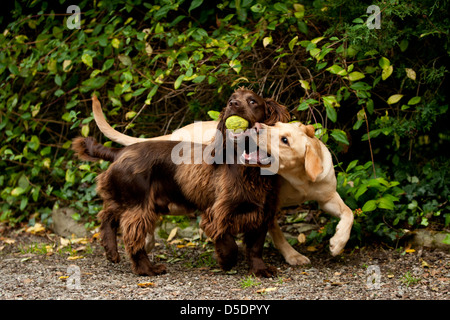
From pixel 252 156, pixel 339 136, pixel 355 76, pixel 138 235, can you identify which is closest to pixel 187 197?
pixel 138 235

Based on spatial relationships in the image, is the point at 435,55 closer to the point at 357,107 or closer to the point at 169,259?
the point at 357,107

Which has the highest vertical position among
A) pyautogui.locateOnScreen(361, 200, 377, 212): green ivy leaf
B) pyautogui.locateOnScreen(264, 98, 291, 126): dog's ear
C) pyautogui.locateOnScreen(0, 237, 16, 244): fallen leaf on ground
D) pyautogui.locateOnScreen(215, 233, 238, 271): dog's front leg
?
pyautogui.locateOnScreen(264, 98, 291, 126): dog's ear

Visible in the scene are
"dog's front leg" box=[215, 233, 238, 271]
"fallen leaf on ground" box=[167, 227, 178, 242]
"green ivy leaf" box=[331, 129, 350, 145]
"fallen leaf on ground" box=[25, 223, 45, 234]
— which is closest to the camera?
"dog's front leg" box=[215, 233, 238, 271]

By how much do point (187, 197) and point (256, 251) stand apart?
0.60 metres

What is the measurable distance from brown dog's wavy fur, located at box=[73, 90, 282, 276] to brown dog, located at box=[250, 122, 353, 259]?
0.50ft

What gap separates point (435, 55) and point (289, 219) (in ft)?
6.03

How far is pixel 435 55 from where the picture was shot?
416 cm

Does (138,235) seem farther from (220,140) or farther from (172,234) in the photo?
(172,234)

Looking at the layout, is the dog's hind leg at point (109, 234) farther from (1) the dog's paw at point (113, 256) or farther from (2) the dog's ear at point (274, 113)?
(2) the dog's ear at point (274, 113)

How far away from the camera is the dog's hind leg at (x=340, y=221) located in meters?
3.38

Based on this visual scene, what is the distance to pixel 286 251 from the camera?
3760mm

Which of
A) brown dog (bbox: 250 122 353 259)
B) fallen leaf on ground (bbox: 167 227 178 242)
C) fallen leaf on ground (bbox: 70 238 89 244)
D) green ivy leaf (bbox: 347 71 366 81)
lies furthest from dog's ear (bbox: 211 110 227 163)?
fallen leaf on ground (bbox: 70 238 89 244)

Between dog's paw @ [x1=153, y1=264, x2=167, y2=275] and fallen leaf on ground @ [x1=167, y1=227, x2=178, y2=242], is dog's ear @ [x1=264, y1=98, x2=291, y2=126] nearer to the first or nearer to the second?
dog's paw @ [x1=153, y1=264, x2=167, y2=275]

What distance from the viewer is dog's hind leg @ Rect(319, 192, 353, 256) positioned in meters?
3.38
